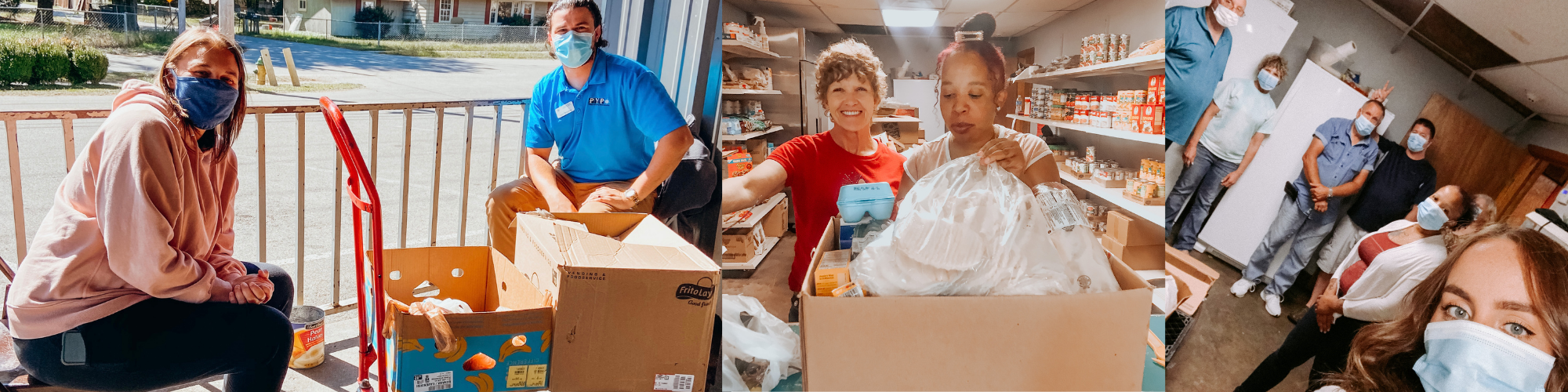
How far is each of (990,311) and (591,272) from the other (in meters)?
0.86

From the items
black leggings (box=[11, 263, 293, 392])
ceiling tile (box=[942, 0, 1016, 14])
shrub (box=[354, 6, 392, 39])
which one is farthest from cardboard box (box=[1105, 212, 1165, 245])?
shrub (box=[354, 6, 392, 39])

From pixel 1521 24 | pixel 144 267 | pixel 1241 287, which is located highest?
pixel 1521 24

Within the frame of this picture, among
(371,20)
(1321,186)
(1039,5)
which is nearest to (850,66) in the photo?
(1039,5)

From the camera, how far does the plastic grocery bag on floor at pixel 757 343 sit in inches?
54.4

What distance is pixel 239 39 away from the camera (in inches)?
114

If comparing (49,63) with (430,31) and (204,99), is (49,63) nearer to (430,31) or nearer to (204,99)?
(204,99)

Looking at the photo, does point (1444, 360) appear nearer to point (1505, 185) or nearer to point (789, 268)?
point (1505, 185)

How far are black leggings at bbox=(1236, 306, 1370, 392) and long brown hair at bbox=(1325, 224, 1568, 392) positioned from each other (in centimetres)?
2

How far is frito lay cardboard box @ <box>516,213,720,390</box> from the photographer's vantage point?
1610 millimetres

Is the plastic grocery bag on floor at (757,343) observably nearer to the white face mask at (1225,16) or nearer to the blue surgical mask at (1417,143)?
the white face mask at (1225,16)

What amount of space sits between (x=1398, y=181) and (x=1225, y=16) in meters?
0.42

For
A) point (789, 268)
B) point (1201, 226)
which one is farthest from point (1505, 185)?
point (789, 268)

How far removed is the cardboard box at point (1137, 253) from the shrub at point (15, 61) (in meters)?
3.02

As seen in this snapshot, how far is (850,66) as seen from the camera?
120 cm
